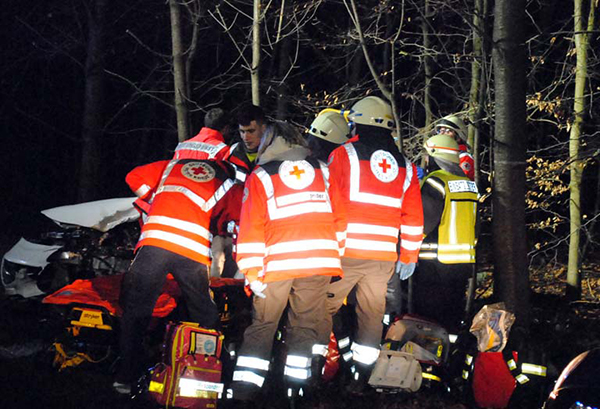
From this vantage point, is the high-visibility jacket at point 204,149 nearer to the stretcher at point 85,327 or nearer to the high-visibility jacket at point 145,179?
the high-visibility jacket at point 145,179

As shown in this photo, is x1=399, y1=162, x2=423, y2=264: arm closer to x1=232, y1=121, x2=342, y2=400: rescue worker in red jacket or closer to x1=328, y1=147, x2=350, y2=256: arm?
x1=328, y1=147, x2=350, y2=256: arm

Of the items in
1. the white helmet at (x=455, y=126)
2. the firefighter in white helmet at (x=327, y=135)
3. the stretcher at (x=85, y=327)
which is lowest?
the stretcher at (x=85, y=327)

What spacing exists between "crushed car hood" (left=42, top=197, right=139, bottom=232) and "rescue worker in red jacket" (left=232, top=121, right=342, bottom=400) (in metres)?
2.41

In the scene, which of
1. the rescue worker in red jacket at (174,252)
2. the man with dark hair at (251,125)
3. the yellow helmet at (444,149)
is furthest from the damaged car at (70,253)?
the yellow helmet at (444,149)

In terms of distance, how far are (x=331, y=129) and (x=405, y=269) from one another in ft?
5.53

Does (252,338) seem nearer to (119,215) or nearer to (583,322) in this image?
(119,215)

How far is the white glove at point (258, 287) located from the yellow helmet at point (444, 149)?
7.61ft

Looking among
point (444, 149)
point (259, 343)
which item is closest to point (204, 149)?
point (259, 343)

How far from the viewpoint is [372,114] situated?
19.0 ft

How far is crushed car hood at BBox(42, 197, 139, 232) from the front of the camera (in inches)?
276

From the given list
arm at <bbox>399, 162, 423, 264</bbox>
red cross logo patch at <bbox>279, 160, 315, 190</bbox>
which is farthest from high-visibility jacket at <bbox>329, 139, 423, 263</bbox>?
red cross logo patch at <bbox>279, 160, 315, 190</bbox>

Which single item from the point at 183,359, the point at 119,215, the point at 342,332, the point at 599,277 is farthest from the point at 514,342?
the point at 599,277

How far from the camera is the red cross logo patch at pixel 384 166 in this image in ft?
18.6

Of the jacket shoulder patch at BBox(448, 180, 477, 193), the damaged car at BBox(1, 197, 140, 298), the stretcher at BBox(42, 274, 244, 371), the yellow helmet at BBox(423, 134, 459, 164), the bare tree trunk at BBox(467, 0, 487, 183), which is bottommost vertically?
the stretcher at BBox(42, 274, 244, 371)
